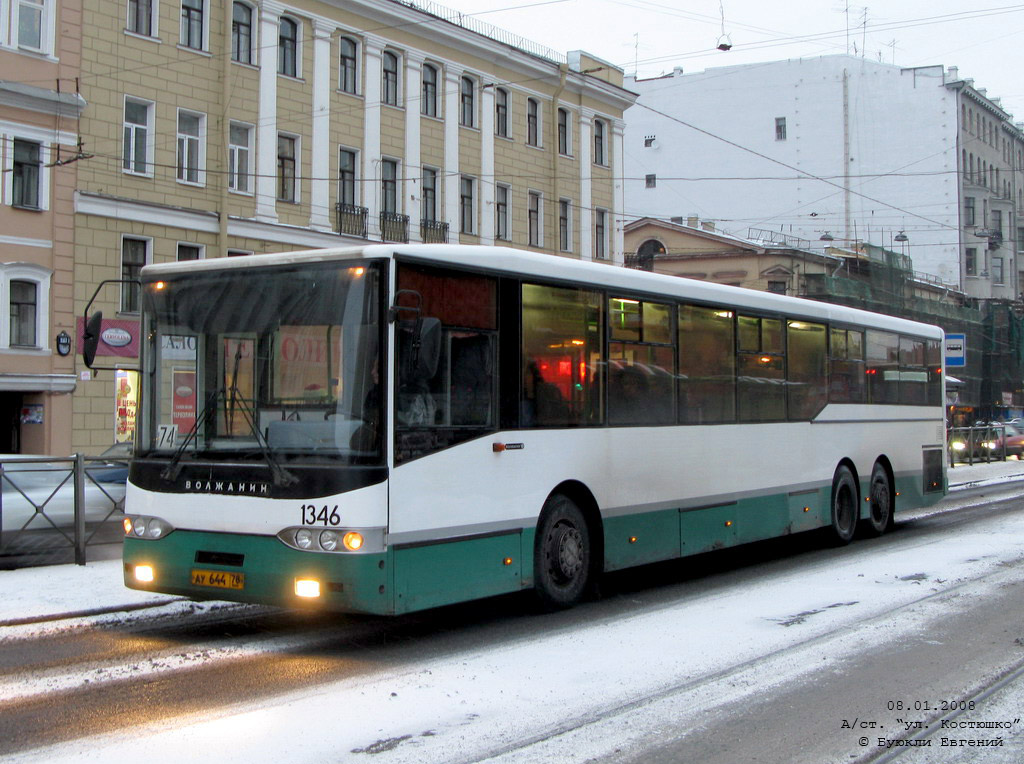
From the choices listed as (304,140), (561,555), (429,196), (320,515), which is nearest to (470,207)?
(429,196)

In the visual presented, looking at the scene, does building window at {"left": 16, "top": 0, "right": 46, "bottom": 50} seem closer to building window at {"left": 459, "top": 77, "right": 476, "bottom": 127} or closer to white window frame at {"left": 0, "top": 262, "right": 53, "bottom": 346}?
white window frame at {"left": 0, "top": 262, "right": 53, "bottom": 346}

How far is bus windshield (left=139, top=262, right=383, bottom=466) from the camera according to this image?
8109 mm

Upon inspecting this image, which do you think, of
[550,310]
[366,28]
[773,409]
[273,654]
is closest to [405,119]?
[366,28]

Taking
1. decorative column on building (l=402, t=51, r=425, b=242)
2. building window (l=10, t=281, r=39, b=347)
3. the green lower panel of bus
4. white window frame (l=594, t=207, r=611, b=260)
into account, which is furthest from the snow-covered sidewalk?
white window frame (l=594, t=207, r=611, b=260)

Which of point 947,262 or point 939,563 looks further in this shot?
point 947,262

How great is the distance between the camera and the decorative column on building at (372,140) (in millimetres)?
33562

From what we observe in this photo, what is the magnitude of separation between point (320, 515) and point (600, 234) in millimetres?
35948

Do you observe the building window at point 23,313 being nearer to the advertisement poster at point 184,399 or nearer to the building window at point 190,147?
the building window at point 190,147

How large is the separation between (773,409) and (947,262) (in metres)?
61.7

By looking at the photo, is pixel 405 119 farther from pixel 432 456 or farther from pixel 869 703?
pixel 869 703

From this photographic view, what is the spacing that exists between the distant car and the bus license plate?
15.4ft

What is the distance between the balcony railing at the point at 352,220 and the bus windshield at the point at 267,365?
24.0 meters

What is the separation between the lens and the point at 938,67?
68625 mm

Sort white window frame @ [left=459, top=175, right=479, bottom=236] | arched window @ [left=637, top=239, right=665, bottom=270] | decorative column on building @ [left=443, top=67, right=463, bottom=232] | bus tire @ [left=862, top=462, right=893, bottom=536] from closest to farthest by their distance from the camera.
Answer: bus tire @ [left=862, top=462, right=893, bottom=536] → decorative column on building @ [left=443, top=67, right=463, bottom=232] → white window frame @ [left=459, top=175, right=479, bottom=236] → arched window @ [left=637, top=239, right=665, bottom=270]
